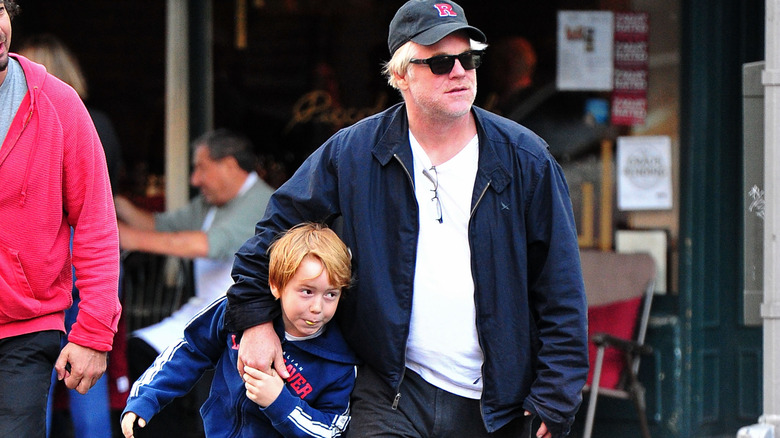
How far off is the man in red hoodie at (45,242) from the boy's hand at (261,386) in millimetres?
619

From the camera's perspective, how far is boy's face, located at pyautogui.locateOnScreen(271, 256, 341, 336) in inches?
119

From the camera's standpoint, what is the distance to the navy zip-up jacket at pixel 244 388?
3.09m

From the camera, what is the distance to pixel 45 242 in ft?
11.0

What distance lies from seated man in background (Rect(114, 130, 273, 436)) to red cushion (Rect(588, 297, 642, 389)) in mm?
1974

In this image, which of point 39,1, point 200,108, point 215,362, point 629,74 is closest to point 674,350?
point 629,74

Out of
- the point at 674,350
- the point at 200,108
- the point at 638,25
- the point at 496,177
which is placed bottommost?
the point at 674,350

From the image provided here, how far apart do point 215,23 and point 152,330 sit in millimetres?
1933

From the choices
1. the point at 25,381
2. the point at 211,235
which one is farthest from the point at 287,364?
the point at 211,235

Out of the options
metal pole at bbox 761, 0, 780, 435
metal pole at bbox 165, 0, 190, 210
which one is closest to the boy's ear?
metal pole at bbox 761, 0, 780, 435

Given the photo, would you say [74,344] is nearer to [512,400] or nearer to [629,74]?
[512,400]

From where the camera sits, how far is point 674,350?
240 inches

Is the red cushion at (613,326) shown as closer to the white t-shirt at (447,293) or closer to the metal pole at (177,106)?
the metal pole at (177,106)

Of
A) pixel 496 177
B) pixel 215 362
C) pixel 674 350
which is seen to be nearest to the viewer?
pixel 496 177

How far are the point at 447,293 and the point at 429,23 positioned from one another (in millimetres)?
744
